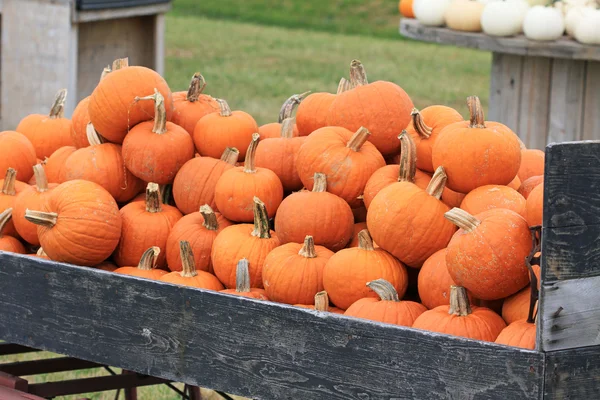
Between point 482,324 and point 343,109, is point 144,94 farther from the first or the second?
point 482,324

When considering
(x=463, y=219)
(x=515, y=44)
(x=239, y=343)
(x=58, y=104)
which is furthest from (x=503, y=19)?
(x=239, y=343)

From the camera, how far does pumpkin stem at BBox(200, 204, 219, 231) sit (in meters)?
2.36

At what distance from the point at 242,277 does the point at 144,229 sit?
0.38 m

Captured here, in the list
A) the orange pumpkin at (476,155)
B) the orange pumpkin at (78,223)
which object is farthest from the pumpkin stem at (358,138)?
the orange pumpkin at (78,223)

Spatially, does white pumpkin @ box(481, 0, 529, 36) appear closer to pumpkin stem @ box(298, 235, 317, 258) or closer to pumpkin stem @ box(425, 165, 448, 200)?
pumpkin stem @ box(425, 165, 448, 200)

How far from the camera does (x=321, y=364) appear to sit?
177 centimetres

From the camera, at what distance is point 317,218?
2.26m

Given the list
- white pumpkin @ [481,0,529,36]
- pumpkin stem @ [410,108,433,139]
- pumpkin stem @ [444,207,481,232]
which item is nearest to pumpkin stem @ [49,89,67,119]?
pumpkin stem @ [410,108,433,139]

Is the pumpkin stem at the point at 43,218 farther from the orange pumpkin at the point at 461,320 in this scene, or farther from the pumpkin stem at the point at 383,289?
the orange pumpkin at the point at 461,320

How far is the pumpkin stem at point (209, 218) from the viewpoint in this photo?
7.74ft

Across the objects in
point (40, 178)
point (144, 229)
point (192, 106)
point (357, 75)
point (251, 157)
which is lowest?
point (144, 229)

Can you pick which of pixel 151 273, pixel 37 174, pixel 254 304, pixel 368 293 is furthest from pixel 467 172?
pixel 37 174

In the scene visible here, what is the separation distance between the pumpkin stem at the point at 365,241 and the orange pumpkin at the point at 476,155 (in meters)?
0.26

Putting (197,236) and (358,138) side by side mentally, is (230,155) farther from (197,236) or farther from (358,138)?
(358,138)
